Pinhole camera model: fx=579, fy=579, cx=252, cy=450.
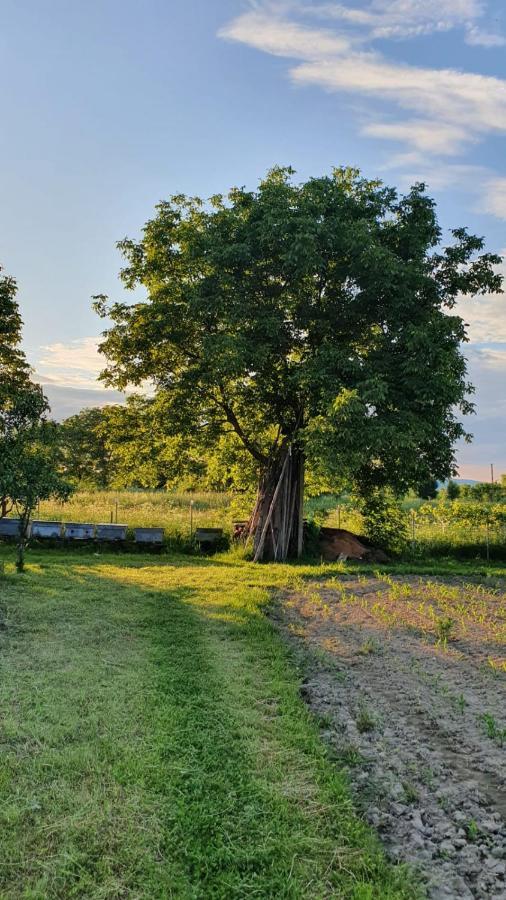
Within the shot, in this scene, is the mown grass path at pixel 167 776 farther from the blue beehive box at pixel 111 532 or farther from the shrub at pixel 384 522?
the shrub at pixel 384 522

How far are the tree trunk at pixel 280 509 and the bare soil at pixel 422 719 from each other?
20.3ft

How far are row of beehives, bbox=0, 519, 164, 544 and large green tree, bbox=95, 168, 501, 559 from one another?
2964 millimetres

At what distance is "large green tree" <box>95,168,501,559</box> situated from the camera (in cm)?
1282

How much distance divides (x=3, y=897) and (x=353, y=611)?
675 cm

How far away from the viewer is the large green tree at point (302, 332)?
42.1 ft

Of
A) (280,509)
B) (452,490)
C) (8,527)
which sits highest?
(452,490)

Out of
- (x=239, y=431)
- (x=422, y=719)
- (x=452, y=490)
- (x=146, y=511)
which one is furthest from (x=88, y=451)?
(x=422, y=719)

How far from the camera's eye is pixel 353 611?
8.96 metres

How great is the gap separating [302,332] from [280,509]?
15.8 feet

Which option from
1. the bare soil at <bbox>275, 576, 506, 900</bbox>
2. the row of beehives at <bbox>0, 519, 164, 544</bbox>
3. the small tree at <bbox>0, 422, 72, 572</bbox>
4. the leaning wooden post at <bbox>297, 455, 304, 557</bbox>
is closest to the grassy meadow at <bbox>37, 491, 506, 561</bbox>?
the row of beehives at <bbox>0, 519, 164, 544</bbox>

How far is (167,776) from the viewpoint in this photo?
3855 millimetres

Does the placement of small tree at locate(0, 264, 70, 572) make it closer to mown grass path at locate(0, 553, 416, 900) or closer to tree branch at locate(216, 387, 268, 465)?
mown grass path at locate(0, 553, 416, 900)

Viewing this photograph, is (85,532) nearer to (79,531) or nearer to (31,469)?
(79,531)

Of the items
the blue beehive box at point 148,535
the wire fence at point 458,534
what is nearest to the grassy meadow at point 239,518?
the wire fence at point 458,534
